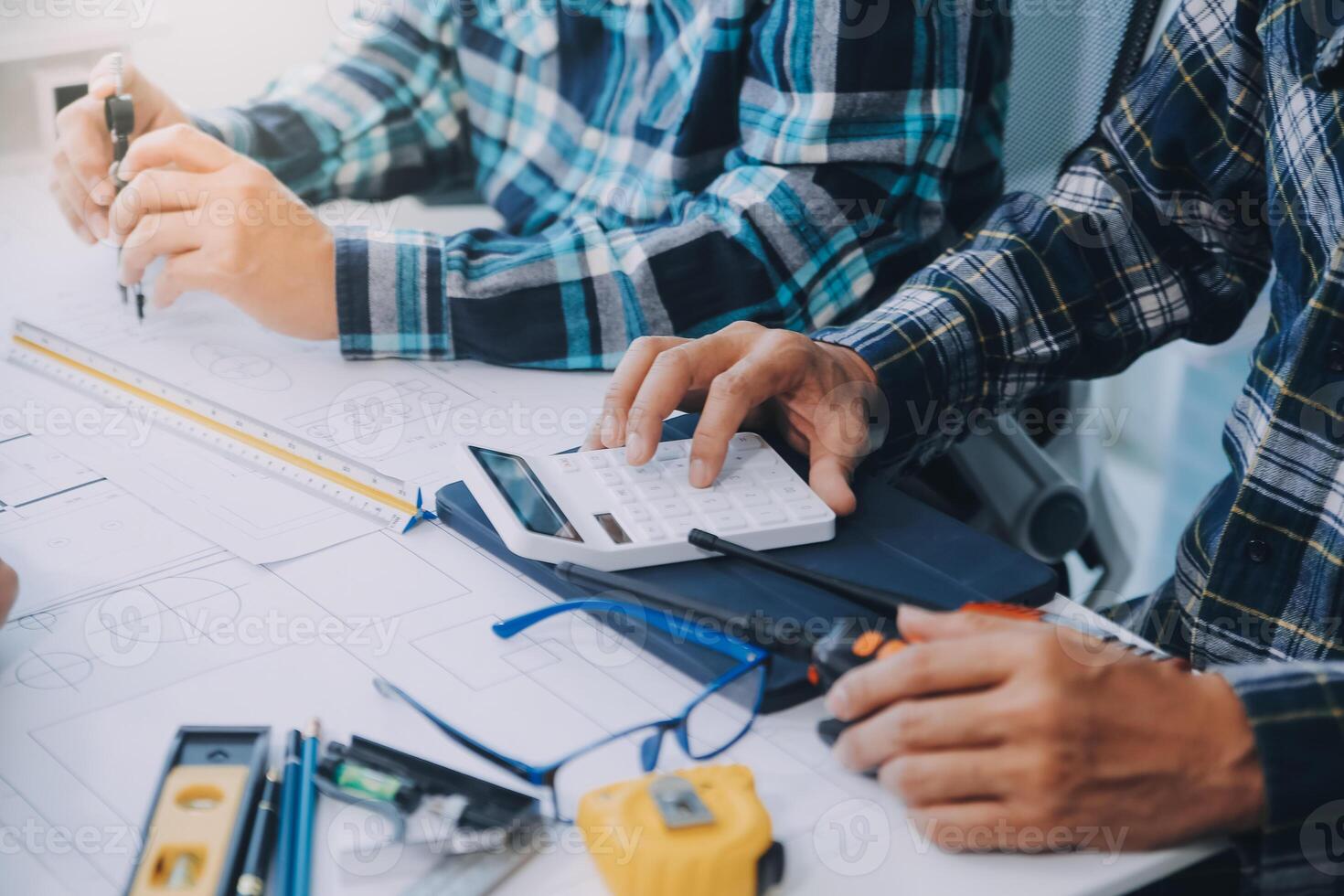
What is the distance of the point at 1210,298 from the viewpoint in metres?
0.89

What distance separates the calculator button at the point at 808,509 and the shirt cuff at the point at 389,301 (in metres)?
0.36

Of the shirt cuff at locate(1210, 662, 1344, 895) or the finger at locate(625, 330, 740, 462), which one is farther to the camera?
the finger at locate(625, 330, 740, 462)

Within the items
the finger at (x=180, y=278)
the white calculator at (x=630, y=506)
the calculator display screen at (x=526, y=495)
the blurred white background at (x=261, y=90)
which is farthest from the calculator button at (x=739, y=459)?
the blurred white background at (x=261, y=90)

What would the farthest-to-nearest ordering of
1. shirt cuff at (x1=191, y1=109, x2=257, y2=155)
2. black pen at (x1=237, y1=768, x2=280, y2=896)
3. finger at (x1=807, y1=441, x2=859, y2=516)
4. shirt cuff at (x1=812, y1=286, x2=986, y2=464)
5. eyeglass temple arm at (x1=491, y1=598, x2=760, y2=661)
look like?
shirt cuff at (x1=191, y1=109, x2=257, y2=155)
shirt cuff at (x1=812, y1=286, x2=986, y2=464)
finger at (x1=807, y1=441, x2=859, y2=516)
eyeglass temple arm at (x1=491, y1=598, x2=760, y2=661)
black pen at (x1=237, y1=768, x2=280, y2=896)

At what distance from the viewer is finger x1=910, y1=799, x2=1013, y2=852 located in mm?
466

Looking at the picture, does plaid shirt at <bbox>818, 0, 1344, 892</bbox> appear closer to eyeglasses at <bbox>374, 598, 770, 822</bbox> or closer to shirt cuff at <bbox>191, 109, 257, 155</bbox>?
eyeglasses at <bbox>374, 598, 770, 822</bbox>

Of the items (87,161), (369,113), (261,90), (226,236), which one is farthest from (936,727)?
(261,90)

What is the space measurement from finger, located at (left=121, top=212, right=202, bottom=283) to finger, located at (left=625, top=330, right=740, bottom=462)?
40cm

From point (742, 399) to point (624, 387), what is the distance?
0.25 feet

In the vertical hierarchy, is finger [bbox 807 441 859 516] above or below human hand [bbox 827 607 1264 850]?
above

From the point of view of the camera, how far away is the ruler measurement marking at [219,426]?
2.29ft

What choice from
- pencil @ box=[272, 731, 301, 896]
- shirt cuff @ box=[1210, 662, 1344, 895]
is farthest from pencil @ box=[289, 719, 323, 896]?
shirt cuff @ box=[1210, 662, 1344, 895]

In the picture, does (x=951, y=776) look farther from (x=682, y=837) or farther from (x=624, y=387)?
(x=624, y=387)

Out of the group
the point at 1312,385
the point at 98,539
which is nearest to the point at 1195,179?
the point at 1312,385
